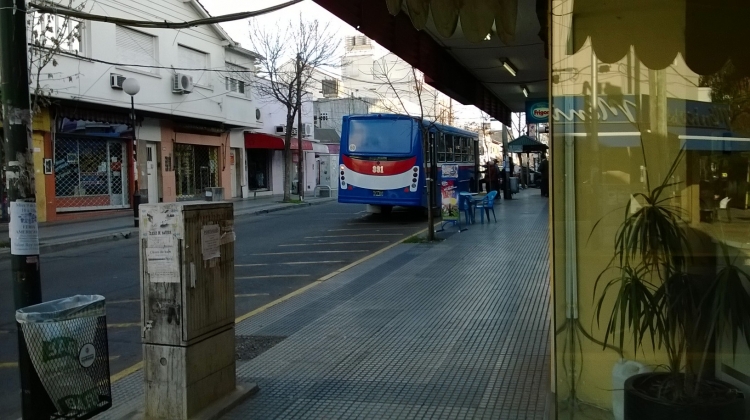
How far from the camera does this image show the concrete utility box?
4.97 metres

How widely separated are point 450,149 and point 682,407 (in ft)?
70.7

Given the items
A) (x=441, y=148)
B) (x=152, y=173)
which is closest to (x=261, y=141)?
(x=152, y=173)

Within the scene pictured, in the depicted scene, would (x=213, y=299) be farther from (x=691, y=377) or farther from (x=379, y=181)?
(x=379, y=181)

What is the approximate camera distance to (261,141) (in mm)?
37719

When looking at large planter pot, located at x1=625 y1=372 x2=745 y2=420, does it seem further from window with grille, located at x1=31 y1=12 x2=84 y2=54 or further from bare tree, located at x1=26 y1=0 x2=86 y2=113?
bare tree, located at x1=26 y1=0 x2=86 y2=113

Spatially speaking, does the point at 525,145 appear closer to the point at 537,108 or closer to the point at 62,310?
the point at 537,108

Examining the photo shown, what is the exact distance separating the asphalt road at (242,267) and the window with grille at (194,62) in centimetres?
972

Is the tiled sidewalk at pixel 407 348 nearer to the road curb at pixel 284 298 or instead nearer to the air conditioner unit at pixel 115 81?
the road curb at pixel 284 298

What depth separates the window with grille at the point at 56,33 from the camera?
54.5 feet

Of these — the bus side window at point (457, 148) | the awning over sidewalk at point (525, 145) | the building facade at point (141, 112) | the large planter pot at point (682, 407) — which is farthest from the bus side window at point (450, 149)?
the large planter pot at point (682, 407)

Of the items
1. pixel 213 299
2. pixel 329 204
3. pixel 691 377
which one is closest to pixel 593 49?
pixel 691 377

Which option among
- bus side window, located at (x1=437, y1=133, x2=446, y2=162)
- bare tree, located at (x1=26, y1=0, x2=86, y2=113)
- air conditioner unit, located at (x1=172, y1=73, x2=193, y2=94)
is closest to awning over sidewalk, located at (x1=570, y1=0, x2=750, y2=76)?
bare tree, located at (x1=26, y1=0, x2=86, y2=113)

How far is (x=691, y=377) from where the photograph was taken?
3.84 m

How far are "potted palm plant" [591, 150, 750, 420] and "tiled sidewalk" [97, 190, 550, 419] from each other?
125 cm
